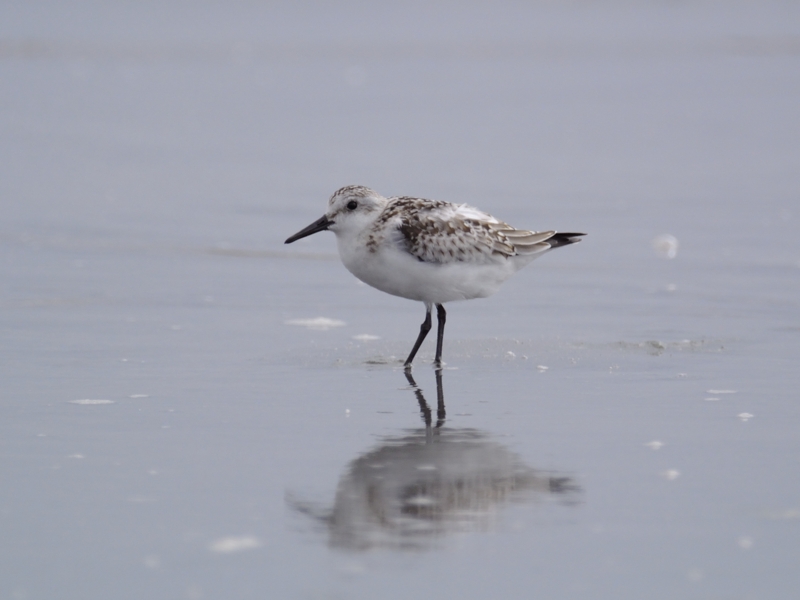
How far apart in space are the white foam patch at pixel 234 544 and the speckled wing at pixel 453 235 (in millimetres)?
3015

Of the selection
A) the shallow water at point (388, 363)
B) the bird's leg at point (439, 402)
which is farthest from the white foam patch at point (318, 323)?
the bird's leg at point (439, 402)

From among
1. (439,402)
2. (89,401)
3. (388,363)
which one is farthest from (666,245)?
(89,401)

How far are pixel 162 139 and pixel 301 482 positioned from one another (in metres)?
12.0

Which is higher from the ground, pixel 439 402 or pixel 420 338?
pixel 420 338

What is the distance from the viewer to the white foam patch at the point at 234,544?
13.7 ft

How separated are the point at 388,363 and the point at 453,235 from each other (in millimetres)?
844

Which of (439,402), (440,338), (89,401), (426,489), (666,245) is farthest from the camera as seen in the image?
(666,245)

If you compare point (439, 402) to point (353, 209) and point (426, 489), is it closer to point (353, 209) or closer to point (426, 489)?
point (426, 489)

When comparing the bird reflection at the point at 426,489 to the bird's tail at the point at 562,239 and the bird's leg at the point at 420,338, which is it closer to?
the bird's leg at the point at 420,338

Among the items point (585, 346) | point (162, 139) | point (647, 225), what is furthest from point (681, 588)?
point (162, 139)

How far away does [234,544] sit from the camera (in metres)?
4.23

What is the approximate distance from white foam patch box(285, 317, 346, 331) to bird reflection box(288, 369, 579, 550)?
8.12 feet

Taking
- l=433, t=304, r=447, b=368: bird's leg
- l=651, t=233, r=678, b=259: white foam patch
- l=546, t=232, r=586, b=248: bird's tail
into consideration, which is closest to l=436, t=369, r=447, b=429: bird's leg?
l=433, t=304, r=447, b=368: bird's leg

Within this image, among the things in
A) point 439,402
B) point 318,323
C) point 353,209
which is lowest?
point 439,402
